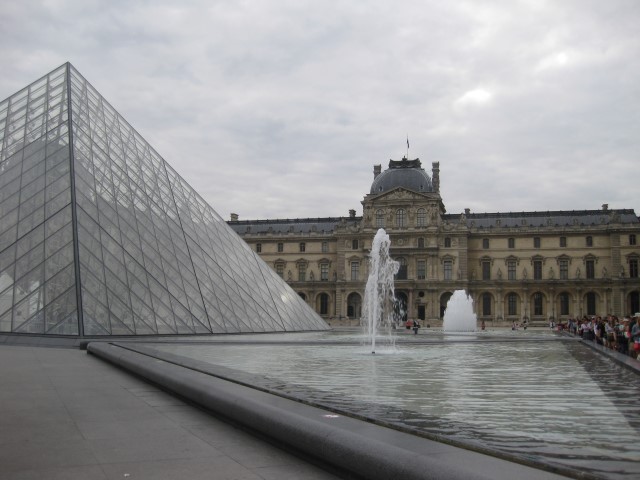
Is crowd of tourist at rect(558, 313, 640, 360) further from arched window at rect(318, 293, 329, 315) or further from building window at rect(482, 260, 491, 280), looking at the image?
arched window at rect(318, 293, 329, 315)

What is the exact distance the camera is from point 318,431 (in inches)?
180

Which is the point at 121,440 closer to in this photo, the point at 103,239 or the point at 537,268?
the point at 103,239

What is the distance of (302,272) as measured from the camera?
81.4 m

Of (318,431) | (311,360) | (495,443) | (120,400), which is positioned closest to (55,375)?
(120,400)

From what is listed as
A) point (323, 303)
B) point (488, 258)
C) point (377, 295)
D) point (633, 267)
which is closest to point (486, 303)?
point (488, 258)

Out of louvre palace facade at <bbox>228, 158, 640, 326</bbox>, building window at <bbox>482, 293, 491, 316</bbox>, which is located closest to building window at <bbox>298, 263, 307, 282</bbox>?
louvre palace facade at <bbox>228, 158, 640, 326</bbox>

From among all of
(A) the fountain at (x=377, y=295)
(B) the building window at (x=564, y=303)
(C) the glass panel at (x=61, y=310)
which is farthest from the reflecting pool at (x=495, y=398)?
(B) the building window at (x=564, y=303)

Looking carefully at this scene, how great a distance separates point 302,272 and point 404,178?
56.4 feet

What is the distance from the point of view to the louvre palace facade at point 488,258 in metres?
71.1

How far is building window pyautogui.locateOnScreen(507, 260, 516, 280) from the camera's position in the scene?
74125 mm

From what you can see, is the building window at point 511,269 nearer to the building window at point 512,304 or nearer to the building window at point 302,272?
the building window at point 512,304

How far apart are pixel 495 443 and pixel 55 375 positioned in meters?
7.42

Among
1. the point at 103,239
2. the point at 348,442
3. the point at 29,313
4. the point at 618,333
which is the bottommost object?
the point at 348,442

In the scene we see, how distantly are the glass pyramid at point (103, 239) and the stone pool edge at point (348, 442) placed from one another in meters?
12.0
